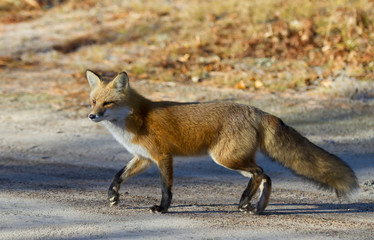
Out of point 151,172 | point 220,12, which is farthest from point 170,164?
point 220,12

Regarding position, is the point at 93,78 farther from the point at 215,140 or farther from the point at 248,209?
the point at 248,209

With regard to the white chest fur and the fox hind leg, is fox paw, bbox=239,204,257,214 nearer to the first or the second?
the fox hind leg

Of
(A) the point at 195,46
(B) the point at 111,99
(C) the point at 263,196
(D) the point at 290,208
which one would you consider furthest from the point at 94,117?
(A) the point at 195,46

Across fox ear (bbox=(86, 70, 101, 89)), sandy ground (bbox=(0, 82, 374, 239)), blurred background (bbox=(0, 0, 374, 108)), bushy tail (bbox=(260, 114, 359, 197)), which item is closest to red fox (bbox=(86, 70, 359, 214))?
bushy tail (bbox=(260, 114, 359, 197))

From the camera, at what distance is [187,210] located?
6.37 m

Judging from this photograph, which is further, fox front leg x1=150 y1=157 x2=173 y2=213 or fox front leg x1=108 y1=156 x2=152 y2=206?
fox front leg x1=108 y1=156 x2=152 y2=206

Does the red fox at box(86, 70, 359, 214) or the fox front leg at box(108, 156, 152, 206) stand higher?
the red fox at box(86, 70, 359, 214)

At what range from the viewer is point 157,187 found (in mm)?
7551

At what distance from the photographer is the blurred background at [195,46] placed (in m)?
12.6

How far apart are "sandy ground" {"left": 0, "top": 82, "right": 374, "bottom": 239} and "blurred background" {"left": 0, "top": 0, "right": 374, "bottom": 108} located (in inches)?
39.8

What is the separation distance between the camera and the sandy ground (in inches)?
218

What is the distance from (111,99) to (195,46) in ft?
28.6

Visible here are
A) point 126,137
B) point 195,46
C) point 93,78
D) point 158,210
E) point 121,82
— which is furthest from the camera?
point 195,46

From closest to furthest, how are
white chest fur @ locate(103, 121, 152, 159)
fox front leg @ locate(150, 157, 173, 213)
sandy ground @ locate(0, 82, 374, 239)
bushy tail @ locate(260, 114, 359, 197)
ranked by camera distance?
sandy ground @ locate(0, 82, 374, 239) < bushy tail @ locate(260, 114, 359, 197) < fox front leg @ locate(150, 157, 173, 213) < white chest fur @ locate(103, 121, 152, 159)
